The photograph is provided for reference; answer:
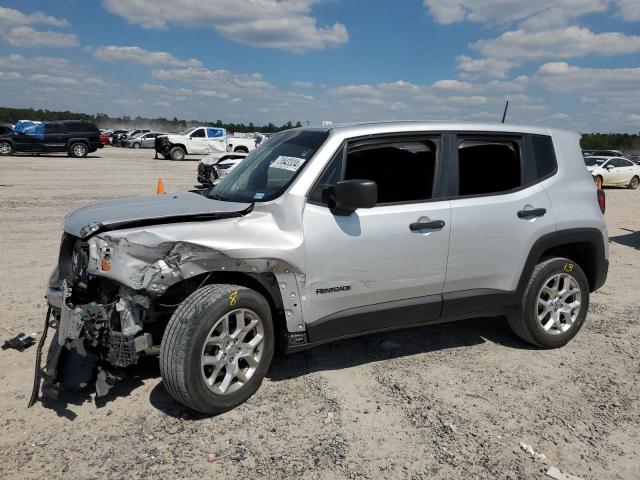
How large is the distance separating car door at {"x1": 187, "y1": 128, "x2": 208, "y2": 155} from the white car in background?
21657 mm

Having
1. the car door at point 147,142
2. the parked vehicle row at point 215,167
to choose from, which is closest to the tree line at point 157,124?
the car door at point 147,142

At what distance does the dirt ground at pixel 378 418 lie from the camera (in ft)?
9.99

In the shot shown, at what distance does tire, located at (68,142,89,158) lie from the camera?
97.1 ft

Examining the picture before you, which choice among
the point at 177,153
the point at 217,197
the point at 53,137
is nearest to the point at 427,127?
the point at 217,197

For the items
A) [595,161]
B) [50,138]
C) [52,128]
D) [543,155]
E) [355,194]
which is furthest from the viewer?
[52,128]

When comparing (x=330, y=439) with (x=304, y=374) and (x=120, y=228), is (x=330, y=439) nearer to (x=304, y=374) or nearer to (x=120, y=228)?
(x=304, y=374)

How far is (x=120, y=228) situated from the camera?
11.1 feet

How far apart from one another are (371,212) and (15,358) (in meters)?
3.10

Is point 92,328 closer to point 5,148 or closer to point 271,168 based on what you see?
point 271,168

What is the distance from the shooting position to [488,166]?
4.41m

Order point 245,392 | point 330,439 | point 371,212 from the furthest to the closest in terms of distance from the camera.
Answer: point 371,212 → point 245,392 → point 330,439

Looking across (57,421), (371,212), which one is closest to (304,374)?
(371,212)

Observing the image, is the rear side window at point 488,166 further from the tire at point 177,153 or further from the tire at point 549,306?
the tire at point 177,153

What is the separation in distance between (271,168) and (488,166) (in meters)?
1.80
